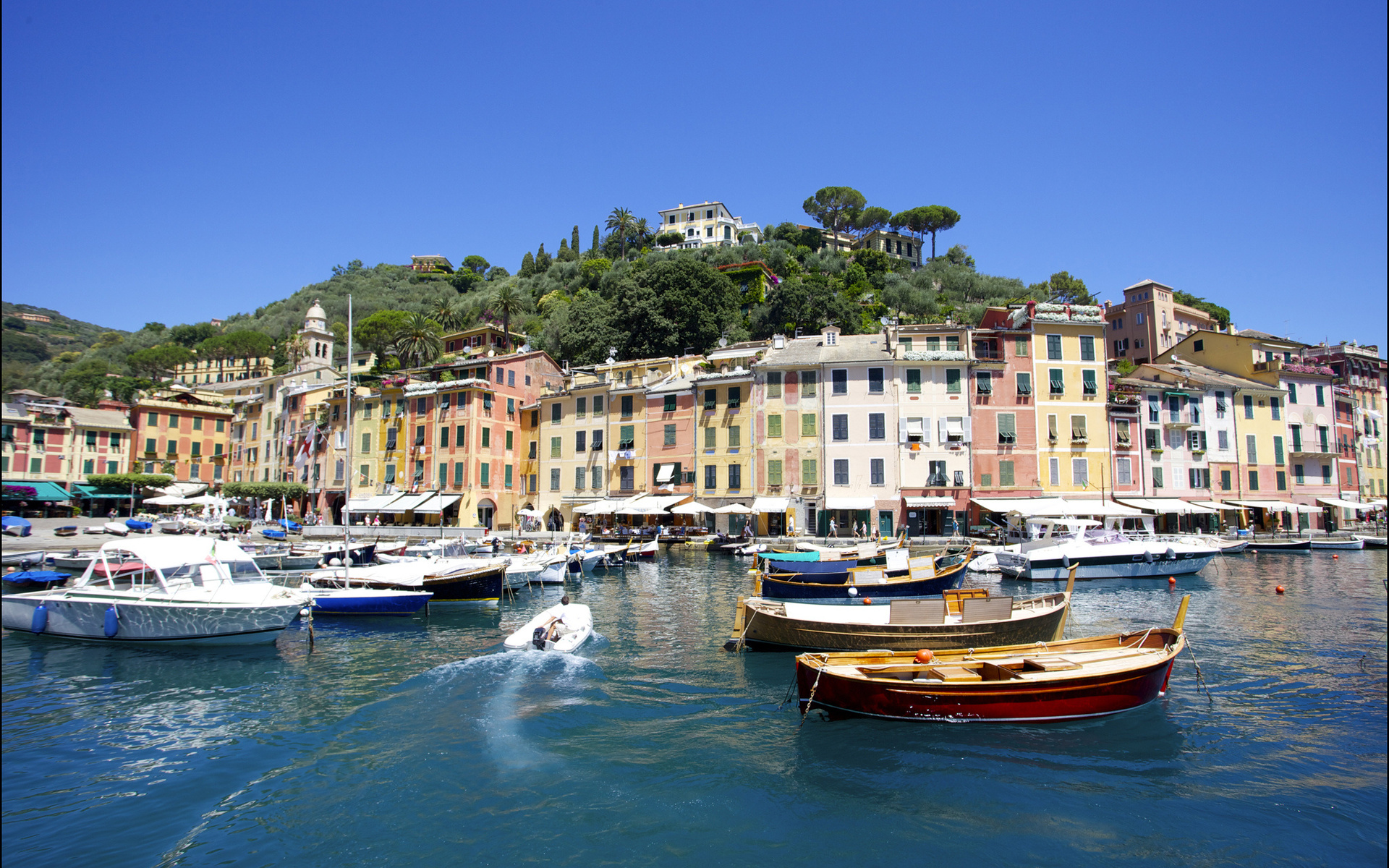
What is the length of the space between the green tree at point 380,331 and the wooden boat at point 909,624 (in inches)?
3071

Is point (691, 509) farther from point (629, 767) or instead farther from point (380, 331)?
point (380, 331)

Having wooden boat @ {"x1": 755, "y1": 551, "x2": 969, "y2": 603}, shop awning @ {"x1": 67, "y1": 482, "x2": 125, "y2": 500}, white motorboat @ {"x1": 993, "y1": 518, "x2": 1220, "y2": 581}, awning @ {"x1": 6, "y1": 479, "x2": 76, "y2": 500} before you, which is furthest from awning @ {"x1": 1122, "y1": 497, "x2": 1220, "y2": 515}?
awning @ {"x1": 6, "y1": 479, "x2": 76, "y2": 500}

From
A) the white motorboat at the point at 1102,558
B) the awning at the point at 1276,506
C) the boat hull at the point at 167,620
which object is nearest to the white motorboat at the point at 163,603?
the boat hull at the point at 167,620

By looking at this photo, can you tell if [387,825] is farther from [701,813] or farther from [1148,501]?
[1148,501]

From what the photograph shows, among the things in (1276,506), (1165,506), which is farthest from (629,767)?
(1276,506)

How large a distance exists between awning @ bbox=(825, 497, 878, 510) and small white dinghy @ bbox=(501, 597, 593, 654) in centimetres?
2837

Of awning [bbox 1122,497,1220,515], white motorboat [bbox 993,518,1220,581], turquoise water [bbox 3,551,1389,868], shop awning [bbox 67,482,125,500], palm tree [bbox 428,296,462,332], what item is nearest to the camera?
turquoise water [bbox 3,551,1389,868]

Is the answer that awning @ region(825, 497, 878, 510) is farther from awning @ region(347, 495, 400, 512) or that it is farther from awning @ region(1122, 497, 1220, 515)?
awning @ region(347, 495, 400, 512)

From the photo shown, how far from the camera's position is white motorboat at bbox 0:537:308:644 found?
65.1 feet

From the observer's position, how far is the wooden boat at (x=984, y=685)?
1391 cm

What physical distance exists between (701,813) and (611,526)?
Answer: 41.2 m

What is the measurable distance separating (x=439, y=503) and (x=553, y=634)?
35299 millimetres

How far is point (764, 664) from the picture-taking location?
18.7m

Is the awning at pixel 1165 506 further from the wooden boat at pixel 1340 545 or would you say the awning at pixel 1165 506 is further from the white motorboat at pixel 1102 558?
the white motorboat at pixel 1102 558
